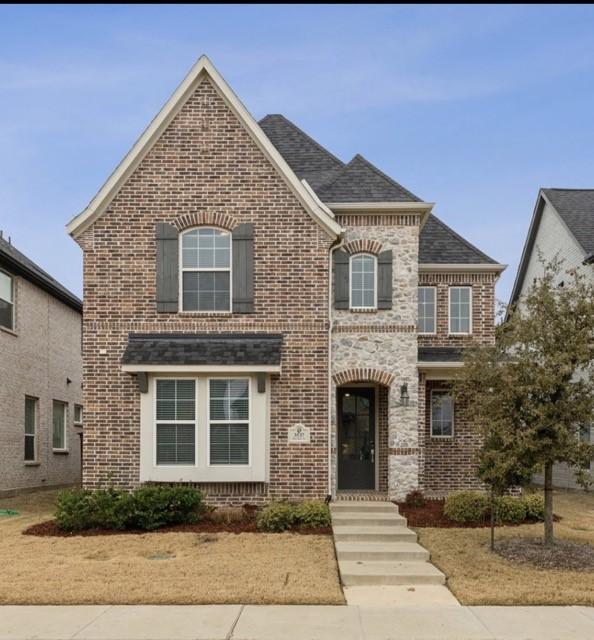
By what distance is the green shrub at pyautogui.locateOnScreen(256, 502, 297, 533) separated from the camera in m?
12.1

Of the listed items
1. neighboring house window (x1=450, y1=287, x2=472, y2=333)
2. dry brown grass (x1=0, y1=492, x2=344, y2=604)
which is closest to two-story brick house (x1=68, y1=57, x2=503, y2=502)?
dry brown grass (x1=0, y1=492, x2=344, y2=604)

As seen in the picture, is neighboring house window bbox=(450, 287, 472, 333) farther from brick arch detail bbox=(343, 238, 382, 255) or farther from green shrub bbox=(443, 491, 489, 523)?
green shrub bbox=(443, 491, 489, 523)

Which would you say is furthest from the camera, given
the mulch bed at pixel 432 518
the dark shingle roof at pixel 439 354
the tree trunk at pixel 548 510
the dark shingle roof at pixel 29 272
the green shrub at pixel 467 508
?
the dark shingle roof at pixel 29 272

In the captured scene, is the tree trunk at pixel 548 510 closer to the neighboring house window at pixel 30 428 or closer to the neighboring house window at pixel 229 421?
the neighboring house window at pixel 229 421

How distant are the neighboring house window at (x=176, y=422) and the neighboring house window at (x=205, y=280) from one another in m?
1.62

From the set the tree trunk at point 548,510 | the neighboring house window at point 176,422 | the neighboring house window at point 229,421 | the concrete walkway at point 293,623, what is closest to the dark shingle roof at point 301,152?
the neighboring house window at point 229,421

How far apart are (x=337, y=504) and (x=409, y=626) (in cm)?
608

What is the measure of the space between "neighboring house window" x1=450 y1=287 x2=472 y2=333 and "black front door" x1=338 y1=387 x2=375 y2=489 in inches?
123

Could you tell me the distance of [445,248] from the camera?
17.6 m

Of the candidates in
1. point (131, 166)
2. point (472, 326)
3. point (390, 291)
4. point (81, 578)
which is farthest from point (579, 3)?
point (472, 326)

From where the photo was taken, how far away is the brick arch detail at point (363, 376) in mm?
14430

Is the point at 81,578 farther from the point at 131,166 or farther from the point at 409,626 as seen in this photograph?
the point at 131,166

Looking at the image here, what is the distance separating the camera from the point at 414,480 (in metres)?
14.4

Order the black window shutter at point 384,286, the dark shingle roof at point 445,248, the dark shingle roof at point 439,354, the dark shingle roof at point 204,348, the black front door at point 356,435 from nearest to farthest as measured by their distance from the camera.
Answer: the dark shingle roof at point 204,348 → the black window shutter at point 384,286 → the black front door at point 356,435 → the dark shingle roof at point 439,354 → the dark shingle roof at point 445,248
